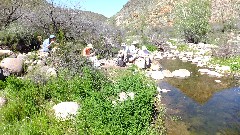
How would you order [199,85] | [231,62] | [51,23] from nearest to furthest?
1. [199,85]
2. [231,62]
3. [51,23]

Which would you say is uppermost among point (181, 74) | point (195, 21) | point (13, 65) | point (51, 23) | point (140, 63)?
point (51, 23)

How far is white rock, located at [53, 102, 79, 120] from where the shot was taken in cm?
942

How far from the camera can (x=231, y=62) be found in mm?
21672

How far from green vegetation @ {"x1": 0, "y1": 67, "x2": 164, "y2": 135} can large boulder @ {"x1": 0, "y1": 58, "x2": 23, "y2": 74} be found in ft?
6.82

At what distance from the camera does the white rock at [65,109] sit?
30.9 feet

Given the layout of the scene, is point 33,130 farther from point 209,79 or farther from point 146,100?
point 209,79

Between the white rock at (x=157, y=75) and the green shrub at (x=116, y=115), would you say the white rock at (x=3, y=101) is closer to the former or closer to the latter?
the green shrub at (x=116, y=115)

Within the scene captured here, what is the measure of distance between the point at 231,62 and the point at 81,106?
1467 centimetres

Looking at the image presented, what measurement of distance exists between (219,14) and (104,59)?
4743 centimetres

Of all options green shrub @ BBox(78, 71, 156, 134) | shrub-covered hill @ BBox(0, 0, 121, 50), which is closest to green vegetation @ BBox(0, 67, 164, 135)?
green shrub @ BBox(78, 71, 156, 134)

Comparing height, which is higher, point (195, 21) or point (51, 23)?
point (51, 23)

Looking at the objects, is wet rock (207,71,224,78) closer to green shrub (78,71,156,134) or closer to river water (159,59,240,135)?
river water (159,59,240,135)

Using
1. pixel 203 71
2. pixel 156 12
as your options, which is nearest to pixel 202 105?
pixel 203 71

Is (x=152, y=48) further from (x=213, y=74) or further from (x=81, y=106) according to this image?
(x=81, y=106)
